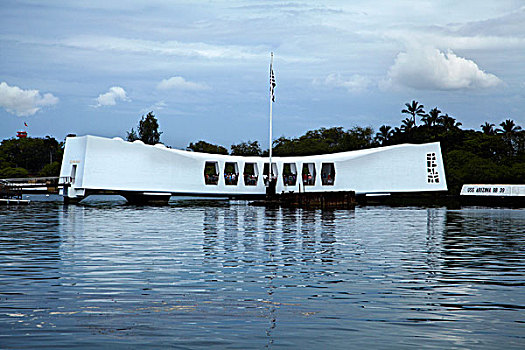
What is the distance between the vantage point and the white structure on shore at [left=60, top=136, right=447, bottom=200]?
165ft

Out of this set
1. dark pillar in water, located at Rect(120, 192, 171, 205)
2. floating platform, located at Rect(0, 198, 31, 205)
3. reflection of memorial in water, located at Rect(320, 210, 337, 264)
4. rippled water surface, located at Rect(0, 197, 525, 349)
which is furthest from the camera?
dark pillar in water, located at Rect(120, 192, 171, 205)

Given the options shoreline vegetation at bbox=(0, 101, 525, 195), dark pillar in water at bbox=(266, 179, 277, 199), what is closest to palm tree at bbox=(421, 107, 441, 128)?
shoreline vegetation at bbox=(0, 101, 525, 195)

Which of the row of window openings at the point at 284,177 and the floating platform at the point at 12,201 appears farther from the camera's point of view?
the row of window openings at the point at 284,177

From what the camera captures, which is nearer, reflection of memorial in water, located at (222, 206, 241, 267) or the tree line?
reflection of memorial in water, located at (222, 206, 241, 267)

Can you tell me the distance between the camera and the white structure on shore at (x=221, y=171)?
50312 mm

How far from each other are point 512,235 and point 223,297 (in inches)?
630

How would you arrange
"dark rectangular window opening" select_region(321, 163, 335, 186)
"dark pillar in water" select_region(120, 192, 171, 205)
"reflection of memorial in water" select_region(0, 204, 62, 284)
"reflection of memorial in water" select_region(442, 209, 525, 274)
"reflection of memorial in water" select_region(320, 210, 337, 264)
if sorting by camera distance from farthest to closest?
"dark rectangular window opening" select_region(321, 163, 335, 186) < "dark pillar in water" select_region(120, 192, 171, 205) < "reflection of memorial in water" select_region(320, 210, 337, 264) < "reflection of memorial in water" select_region(442, 209, 525, 274) < "reflection of memorial in water" select_region(0, 204, 62, 284)

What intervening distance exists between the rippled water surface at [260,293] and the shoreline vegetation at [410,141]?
45183 millimetres

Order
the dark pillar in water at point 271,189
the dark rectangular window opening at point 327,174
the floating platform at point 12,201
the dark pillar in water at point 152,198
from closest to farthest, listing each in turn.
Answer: the floating platform at point 12,201 < the dark pillar in water at point 271,189 < the dark pillar in water at point 152,198 < the dark rectangular window opening at point 327,174

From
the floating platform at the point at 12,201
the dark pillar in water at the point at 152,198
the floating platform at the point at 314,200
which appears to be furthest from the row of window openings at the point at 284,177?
the floating platform at the point at 12,201

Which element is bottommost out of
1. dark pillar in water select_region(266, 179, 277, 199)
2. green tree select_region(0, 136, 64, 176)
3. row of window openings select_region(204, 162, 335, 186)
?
dark pillar in water select_region(266, 179, 277, 199)

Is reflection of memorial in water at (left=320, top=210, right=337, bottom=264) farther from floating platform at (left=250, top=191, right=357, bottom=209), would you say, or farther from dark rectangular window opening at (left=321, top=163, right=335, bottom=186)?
dark rectangular window opening at (left=321, top=163, right=335, bottom=186)

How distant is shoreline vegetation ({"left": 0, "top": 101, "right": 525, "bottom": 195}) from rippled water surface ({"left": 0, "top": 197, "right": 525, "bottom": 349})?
148 feet

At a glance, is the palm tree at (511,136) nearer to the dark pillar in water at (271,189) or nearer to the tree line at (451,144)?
the tree line at (451,144)
